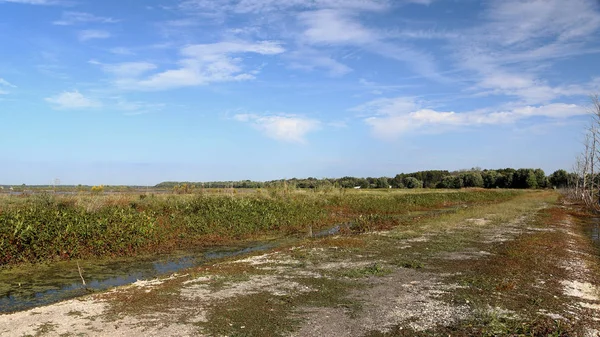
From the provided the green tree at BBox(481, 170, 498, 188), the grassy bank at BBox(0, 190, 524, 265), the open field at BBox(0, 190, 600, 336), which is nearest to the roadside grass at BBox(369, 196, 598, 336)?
the open field at BBox(0, 190, 600, 336)

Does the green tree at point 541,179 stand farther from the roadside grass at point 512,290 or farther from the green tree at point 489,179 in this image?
the roadside grass at point 512,290

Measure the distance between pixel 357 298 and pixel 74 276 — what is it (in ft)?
25.6

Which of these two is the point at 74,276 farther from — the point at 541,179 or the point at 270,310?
the point at 541,179

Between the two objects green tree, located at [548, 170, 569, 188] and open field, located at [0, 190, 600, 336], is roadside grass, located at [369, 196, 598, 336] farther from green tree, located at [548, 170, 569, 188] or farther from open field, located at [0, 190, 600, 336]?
green tree, located at [548, 170, 569, 188]

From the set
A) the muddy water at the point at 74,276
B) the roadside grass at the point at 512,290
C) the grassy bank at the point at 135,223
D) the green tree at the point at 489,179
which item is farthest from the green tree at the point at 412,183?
the muddy water at the point at 74,276

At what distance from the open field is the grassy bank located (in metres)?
4.75

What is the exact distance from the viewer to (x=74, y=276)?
11266mm

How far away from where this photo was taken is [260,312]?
7379 mm

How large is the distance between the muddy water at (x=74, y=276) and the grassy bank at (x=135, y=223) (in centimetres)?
88

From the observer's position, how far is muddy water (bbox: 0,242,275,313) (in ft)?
30.1

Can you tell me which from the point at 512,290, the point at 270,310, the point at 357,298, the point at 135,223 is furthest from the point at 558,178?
the point at 270,310

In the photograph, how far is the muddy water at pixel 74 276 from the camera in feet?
30.1

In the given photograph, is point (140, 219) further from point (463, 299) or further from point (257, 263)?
point (463, 299)

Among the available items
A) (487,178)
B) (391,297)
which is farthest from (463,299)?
(487,178)
